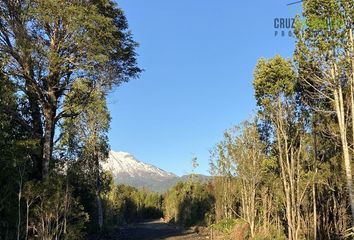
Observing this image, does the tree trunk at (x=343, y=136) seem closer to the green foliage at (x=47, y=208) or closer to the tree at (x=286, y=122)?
the tree at (x=286, y=122)

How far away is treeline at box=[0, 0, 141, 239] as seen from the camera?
11.7 m

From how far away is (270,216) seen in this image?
21453 mm

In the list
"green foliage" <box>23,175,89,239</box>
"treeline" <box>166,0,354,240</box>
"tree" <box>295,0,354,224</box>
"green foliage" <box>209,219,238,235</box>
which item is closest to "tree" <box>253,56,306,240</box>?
"treeline" <box>166,0,354,240</box>

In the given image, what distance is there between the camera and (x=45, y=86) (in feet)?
46.6

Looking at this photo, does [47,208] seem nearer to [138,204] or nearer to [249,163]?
[249,163]

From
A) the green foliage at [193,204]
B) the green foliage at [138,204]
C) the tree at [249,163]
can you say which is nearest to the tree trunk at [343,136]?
the tree at [249,163]

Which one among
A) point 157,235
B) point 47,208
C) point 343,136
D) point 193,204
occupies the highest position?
point 343,136

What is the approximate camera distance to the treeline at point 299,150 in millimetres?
12695

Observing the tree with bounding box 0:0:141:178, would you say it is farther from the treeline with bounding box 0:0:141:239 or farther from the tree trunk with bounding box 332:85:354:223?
the tree trunk with bounding box 332:85:354:223

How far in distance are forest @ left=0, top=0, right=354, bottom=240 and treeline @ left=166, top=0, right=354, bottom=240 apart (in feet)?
0.18

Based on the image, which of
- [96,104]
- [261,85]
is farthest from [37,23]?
[261,85]

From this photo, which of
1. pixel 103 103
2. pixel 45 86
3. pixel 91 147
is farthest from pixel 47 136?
pixel 91 147

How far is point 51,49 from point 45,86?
5.05ft

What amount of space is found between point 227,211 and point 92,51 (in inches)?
730
